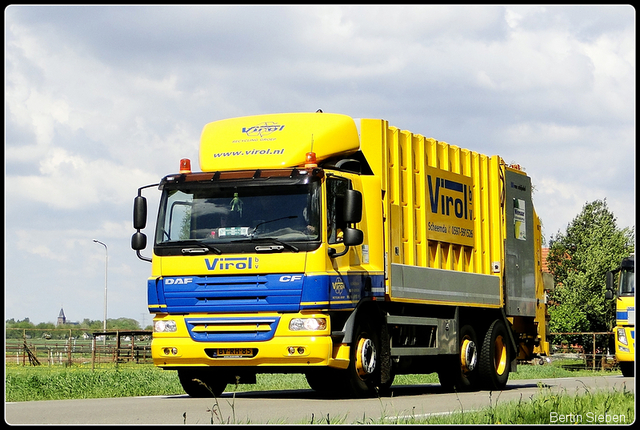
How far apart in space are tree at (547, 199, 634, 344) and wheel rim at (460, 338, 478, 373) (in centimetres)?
3761

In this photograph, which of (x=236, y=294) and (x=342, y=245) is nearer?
(x=236, y=294)

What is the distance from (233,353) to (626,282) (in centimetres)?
1671

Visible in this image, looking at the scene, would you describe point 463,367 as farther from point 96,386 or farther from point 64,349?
point 64,349

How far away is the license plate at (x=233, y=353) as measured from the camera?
44.7 feet

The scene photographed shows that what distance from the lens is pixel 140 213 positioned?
1448 centimetres

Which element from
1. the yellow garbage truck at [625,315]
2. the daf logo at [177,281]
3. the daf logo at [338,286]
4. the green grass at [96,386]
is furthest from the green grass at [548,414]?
the yellow garbage truck at [625,315]

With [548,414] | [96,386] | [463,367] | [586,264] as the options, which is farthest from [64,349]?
[548,414]

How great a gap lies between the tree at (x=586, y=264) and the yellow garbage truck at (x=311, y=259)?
38838 mm

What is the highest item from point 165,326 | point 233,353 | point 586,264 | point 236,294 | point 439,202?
point 586,264

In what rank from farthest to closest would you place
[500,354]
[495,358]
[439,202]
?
[500,354] → [495,358] → [439,202]

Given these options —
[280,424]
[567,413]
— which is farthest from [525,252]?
[280,424]

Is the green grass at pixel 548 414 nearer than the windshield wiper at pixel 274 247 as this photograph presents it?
Yes

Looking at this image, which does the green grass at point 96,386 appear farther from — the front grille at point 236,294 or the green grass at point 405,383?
the front grille at point 236,294

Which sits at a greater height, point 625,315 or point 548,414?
point 625,315
